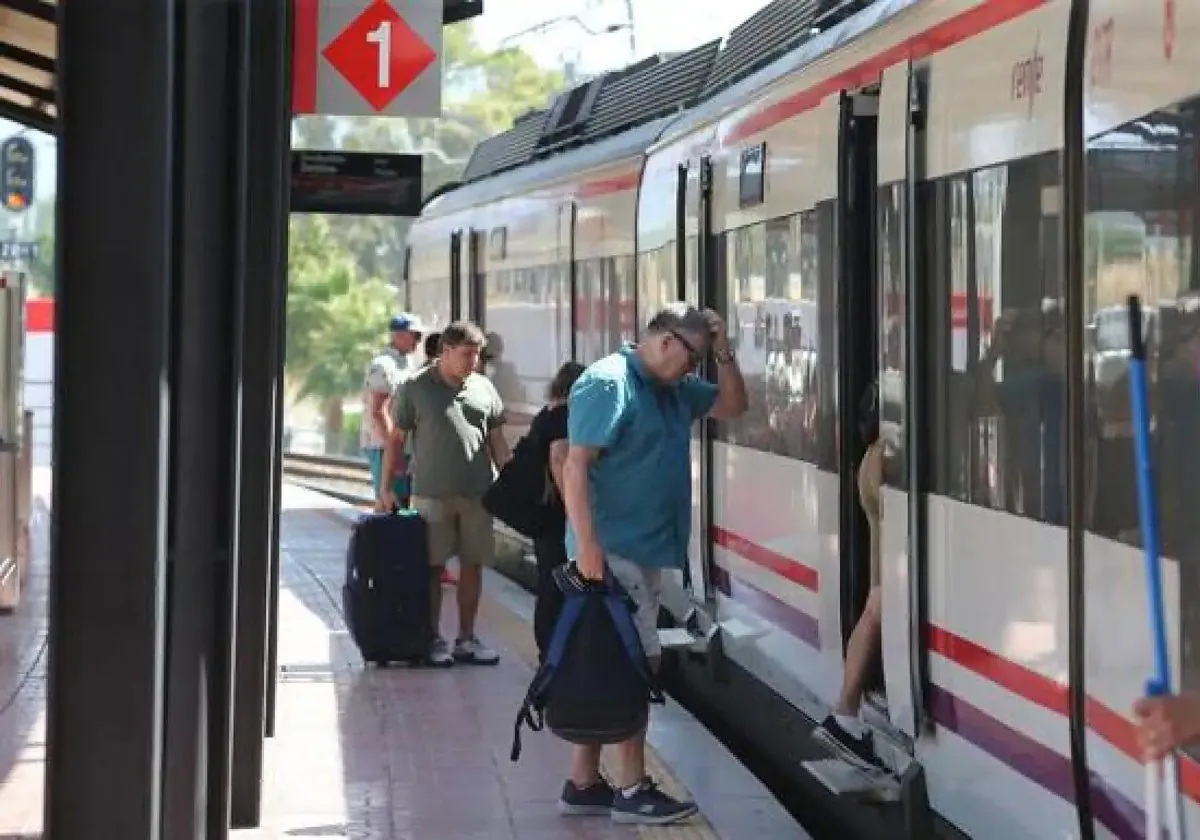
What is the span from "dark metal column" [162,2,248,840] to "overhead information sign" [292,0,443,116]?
162 inches

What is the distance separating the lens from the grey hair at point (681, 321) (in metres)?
7.53

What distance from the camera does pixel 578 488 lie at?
744 cm

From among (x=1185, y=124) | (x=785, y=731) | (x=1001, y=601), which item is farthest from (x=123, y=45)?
(x=785, y=731)

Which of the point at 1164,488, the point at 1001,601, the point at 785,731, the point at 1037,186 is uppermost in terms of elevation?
the point at 1037,186

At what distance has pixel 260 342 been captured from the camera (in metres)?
8.62

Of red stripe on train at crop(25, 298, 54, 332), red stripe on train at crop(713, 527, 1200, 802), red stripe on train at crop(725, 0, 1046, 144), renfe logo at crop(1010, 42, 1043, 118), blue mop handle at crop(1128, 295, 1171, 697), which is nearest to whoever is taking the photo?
blue mop handle at crop(1128, 295, 1171, 697)

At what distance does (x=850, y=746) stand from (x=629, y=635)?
1.10m

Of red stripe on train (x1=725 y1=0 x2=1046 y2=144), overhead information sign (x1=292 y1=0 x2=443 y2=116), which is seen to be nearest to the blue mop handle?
red stripe on train (x1=725 y1=0 x2=1046 y2=144)

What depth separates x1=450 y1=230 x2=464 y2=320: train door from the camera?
19625 mm

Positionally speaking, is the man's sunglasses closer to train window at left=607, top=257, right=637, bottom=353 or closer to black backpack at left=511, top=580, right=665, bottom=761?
black backpack at left=511, top=580, right=665, bottom=761

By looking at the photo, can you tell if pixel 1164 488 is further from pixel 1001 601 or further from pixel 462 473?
pixel 462 473

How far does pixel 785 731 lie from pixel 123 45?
18.8 ft

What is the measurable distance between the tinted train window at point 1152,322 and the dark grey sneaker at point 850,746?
2.72 meters

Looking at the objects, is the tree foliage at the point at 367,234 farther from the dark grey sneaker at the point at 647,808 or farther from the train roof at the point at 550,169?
the dark grey sneaker at the point at 647,808
